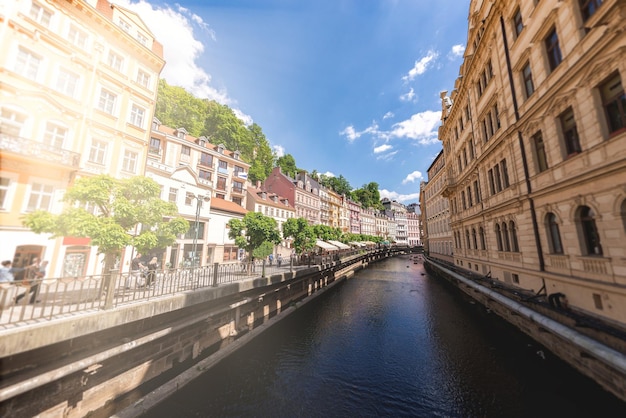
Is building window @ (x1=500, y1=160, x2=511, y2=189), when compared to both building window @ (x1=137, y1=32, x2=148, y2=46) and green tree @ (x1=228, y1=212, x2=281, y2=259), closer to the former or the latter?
green tree @ (x1=228, y1=212, x2=281, y2=259)

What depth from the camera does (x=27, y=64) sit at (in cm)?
1148

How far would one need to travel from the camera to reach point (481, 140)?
18062mm

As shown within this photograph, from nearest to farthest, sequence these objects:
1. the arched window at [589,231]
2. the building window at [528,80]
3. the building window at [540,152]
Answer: the arched window at [589,231], the building window at [540,152], the building window at [528,80]

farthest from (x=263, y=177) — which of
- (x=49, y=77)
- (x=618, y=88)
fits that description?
(x=618, y=88)

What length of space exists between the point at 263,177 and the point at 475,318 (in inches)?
1708

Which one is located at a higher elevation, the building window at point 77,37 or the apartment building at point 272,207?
the building window at point 77,37

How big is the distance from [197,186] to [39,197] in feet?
48.6

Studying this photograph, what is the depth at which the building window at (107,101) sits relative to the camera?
1552 centimetres

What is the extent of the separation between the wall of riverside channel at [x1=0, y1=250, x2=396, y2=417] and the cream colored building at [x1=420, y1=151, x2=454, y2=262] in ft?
95.1

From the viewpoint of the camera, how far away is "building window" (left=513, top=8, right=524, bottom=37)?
41.2ft

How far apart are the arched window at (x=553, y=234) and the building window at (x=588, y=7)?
7741mm

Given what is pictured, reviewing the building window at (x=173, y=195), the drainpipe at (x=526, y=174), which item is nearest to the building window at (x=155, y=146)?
the building window at (x=173, y=195)

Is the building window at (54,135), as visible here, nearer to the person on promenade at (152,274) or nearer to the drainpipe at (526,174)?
the person on promenade at (152,274)

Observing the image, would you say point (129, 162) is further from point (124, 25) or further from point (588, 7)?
point (588, 7)
